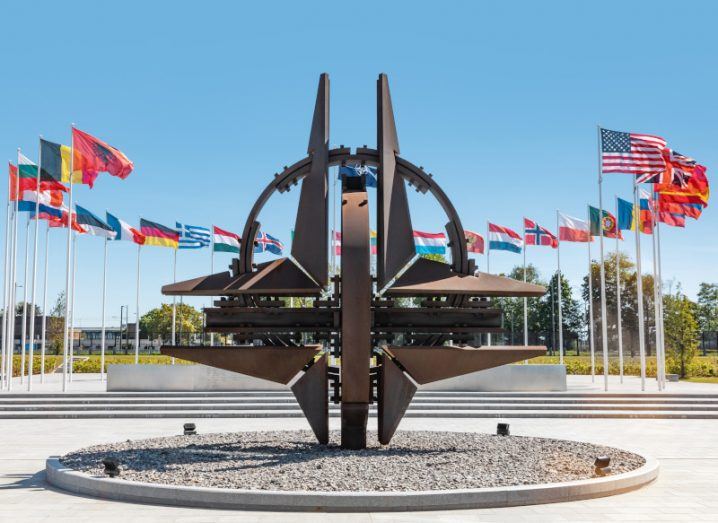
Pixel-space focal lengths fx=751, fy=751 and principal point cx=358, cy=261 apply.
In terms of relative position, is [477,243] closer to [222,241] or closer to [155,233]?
[222,241]

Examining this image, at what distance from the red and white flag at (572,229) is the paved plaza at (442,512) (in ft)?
48.6

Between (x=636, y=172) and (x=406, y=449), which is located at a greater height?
(x=636, y=172)

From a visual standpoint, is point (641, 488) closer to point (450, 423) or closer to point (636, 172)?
point (450, 423)

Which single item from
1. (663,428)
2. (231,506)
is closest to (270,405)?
(663,428)

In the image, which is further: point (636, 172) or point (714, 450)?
point (636, 172)

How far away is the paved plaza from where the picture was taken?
9.45 metres

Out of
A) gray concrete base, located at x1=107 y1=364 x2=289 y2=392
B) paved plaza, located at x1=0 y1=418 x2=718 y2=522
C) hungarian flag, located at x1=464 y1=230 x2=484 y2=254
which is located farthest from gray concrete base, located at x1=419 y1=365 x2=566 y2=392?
hungarian flag, located at x1=464 y1=230 x2=484 y2=254

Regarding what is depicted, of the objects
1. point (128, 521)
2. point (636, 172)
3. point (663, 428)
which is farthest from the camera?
point (636, 172)

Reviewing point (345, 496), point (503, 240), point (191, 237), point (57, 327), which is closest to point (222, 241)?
point (191, 237)

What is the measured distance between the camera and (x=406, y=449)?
14.2 meters

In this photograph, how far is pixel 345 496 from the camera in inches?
380

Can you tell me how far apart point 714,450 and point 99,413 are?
59.1 feet

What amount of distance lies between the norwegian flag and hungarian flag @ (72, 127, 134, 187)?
20053 millimetres

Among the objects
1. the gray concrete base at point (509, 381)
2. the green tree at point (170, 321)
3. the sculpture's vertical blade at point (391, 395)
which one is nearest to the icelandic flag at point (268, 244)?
the gray concrete base at point (509, 381)
